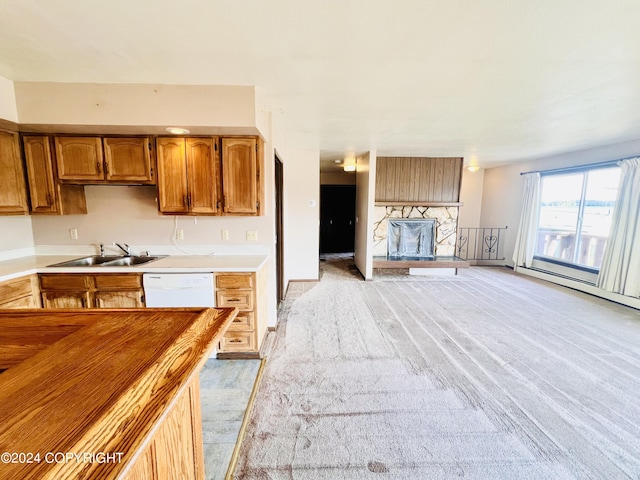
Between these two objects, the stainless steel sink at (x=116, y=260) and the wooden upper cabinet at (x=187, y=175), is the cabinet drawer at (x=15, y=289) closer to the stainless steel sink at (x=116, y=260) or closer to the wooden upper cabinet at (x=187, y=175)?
the stainless steel sink at (x=116, y=260)

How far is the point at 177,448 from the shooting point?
2.92 ft

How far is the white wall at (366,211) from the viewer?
490cm

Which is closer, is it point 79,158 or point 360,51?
point 360,51

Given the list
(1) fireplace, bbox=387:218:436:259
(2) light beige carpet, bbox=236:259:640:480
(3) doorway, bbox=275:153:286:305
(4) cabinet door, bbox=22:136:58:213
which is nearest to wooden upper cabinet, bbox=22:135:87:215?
(4) cabinet door, bbox=22:136:58:213

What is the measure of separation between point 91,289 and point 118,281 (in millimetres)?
256

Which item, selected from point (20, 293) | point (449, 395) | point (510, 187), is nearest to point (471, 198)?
point (510, 187)

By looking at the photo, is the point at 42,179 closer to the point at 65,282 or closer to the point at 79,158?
the point at 79,158

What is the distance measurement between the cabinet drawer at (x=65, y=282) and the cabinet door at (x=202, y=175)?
42.0 inches

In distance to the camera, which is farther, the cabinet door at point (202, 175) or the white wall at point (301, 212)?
the white wall at point (301, 212)

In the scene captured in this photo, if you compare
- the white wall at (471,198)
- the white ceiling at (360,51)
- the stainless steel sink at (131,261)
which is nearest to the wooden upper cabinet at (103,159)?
the white ceiling at (360,51)

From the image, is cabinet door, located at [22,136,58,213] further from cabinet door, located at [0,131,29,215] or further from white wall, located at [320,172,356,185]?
white wall, located at [320,172,356,185]

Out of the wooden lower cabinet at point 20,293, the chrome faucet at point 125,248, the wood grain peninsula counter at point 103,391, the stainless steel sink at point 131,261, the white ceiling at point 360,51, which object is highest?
the white ceiling at point 360,51

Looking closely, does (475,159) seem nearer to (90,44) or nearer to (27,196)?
(90,44)

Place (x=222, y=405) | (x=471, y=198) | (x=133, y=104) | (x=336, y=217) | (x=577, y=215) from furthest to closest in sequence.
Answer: (x=336, y=217), (x=471, y=198), (x=577, y=215), (x=133, y=104), (x=222, y=405)
